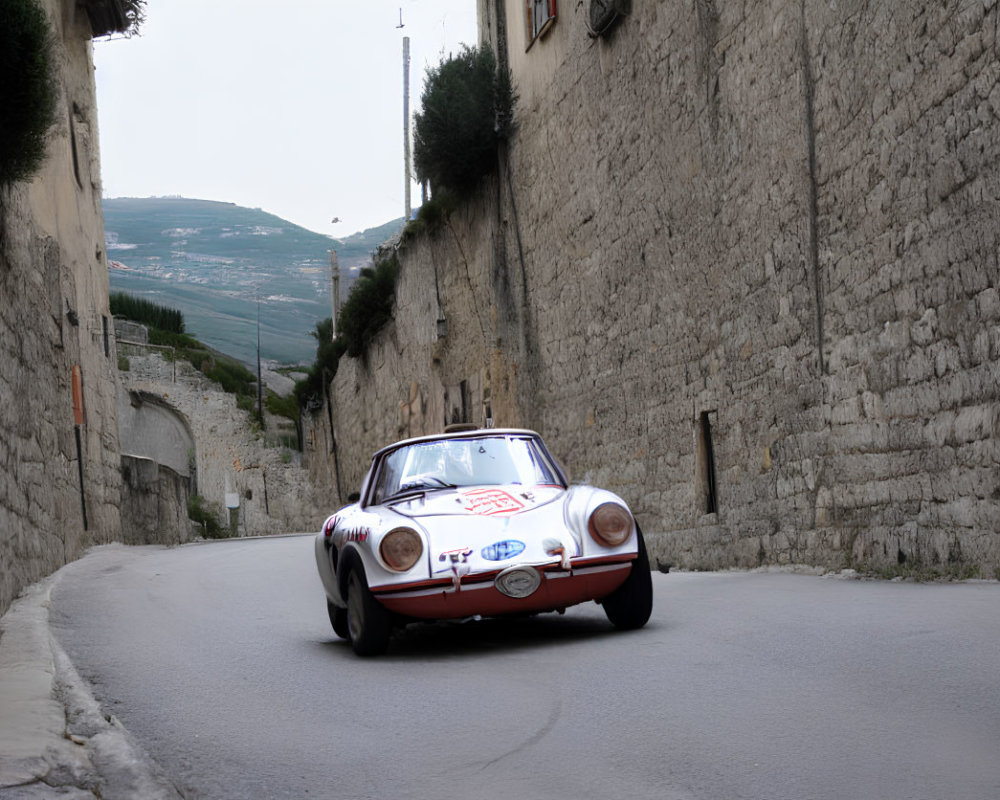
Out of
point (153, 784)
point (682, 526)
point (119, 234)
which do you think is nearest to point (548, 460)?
point (153, 784)

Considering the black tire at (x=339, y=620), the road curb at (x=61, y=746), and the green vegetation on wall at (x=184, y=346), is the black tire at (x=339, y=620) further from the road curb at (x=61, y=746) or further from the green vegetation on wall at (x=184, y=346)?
the green vegetation on wall at (x=184, y=346)

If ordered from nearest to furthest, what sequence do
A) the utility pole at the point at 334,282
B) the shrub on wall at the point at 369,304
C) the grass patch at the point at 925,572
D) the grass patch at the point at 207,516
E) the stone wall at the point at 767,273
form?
the grass patch at the point at 925,572 < the stone wall at the point at 767,273 < the shrub on wall at the point at 369,304 < the grass patch at the point at 207,516 < the utility pole at the point at 334,282

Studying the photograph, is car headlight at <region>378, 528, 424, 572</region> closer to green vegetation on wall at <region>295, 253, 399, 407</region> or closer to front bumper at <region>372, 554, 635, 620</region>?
front bumper at <region>372, 554, 635, 620</region>

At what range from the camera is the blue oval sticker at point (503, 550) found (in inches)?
250

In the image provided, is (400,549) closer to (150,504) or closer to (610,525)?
(610,525)

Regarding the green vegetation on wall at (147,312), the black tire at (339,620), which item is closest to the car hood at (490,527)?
the black tire at (339,620)

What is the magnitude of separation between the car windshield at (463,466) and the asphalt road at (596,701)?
2.97ft

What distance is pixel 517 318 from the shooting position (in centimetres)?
2072

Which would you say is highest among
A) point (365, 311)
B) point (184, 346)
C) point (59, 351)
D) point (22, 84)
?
point (184, 346)

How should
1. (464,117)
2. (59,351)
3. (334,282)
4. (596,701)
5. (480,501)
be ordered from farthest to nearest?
(334,282)
(464,117)
(59,351)
(480,501)
(596,701)

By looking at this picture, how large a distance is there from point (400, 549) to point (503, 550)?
54cm

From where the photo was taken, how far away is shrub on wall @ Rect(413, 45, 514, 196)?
21.1 meters

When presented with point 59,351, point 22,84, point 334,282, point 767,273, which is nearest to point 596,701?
point 767,273

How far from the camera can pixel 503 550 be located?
639 centimetres
